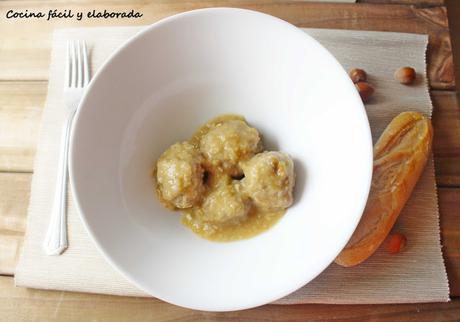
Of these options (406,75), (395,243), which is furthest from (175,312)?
(406,75)

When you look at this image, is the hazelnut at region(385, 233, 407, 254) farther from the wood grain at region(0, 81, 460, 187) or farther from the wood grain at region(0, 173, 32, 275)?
the wood grain at region(0, 173, 32, 275)

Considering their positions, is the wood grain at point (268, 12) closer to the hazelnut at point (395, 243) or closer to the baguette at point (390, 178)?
the baguette at point (390, 178)

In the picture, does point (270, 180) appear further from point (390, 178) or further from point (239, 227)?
point (390, 178)

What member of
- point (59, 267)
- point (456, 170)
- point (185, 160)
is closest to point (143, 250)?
point (185, 160)

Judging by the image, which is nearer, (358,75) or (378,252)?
(378,252)

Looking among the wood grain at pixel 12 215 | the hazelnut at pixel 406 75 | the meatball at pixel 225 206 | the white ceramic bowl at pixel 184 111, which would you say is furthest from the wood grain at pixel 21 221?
the meatball at pixel 225 206

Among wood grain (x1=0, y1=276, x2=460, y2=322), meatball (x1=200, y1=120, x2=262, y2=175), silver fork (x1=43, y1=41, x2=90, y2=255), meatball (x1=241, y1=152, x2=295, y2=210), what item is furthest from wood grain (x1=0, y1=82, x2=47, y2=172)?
meatball (x1=241, y1=152, x2=295, y2=210)

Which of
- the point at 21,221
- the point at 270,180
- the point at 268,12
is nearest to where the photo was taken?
the point at 270,180

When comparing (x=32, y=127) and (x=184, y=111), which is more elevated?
(x=184, y=111)
